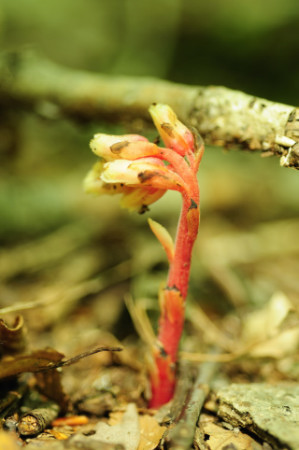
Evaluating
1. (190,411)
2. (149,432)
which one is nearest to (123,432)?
(149,432)

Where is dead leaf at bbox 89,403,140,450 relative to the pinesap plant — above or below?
below

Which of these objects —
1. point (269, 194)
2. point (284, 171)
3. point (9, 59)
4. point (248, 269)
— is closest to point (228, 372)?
point (248, 269)

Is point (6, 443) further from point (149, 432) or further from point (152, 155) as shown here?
point (152, 155)

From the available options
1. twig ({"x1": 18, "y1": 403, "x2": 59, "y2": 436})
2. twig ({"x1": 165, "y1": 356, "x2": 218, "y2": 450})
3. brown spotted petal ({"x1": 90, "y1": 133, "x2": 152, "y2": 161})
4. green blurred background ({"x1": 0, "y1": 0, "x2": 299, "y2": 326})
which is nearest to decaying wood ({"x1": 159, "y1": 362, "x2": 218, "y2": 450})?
twig ({"x1": 165, "y1": 356, "x2": 218, "y2": 450})

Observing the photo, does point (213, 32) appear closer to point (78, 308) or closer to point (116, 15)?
point (116, 15)

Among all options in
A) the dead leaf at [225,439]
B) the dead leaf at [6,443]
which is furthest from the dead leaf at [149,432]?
the dead leaf at [6,443]

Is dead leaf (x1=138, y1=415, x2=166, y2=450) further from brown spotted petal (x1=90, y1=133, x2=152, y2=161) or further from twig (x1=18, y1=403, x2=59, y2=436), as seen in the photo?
brown spotted petal (x1=90, y1=133, x2=152, y2=161)
